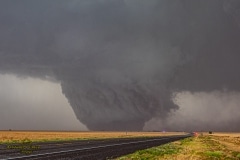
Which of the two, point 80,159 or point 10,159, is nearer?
point 10,159

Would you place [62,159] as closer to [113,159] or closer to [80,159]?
[80,159]

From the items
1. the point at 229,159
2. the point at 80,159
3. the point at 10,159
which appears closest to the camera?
the point at 10,159

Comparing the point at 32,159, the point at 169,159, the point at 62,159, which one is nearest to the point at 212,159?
the point at 169,159

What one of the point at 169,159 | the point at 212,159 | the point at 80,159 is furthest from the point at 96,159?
the point at 212,159

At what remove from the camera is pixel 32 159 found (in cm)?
2412

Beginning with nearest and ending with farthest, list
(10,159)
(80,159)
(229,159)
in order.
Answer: (10,159)
(80,159)
(229,159)

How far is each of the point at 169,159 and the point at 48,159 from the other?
8.85 m

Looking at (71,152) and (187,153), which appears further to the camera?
(187,153)

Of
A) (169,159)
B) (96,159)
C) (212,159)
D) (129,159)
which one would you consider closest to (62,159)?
(96,159)

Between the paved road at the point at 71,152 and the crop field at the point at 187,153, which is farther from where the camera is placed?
the crop field at the point at 187,153

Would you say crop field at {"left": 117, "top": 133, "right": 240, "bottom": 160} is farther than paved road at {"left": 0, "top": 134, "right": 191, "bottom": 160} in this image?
Yes

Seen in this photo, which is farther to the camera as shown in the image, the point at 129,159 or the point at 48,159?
the point at 129,159

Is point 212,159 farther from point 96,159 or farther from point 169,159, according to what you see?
point 96,159

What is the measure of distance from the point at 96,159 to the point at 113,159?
125 centimetres
